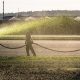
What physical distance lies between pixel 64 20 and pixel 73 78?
40793mm

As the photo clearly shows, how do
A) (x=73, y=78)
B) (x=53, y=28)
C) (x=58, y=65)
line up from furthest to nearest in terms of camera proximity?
(x=53, y=28) < (x=58, y=65) < (x=73, y=78)

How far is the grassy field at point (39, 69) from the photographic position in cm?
1529

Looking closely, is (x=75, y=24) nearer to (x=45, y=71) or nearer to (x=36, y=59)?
(x=36, y=59)

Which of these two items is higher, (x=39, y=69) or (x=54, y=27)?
(x=39, y=69)

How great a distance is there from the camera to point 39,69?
1681 cm

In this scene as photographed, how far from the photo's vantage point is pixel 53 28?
53.0 m

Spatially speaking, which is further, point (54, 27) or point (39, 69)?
point (54, 27)

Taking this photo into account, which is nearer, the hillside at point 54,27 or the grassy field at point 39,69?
the grassy field at point 39,69

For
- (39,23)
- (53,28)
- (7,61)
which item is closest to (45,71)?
(7,61)

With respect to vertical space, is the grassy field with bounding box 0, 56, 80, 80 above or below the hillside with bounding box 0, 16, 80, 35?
above

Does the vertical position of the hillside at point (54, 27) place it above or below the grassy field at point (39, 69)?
below

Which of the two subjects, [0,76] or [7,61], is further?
[7,61]

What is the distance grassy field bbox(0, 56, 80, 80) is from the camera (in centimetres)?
1529

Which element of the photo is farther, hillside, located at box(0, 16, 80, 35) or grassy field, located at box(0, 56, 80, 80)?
hillside, located at box(0, 16, 80, 35)
